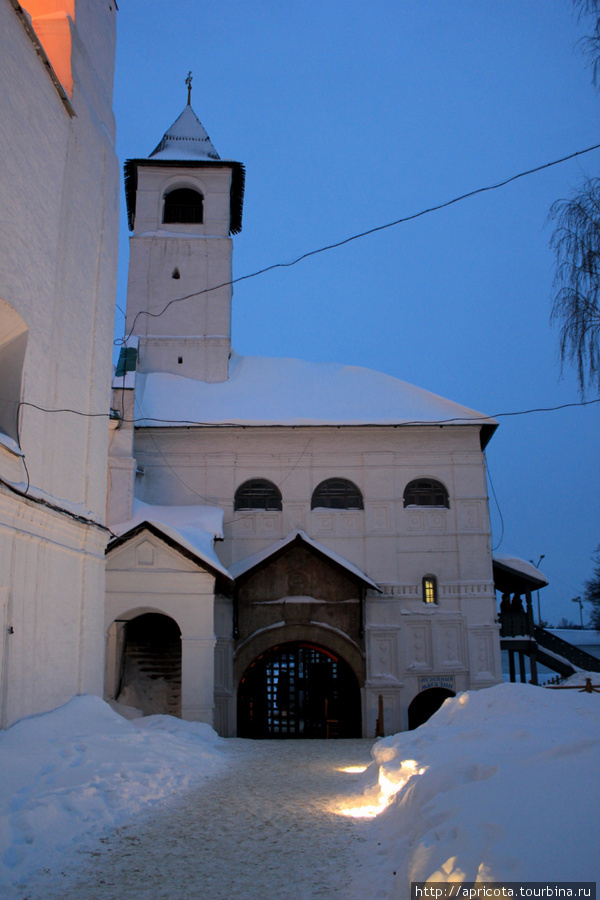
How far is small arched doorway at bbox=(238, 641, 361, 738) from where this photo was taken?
58.6 feet

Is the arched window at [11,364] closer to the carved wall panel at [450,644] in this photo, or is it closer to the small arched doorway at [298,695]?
the small arched doorway at [298,695]

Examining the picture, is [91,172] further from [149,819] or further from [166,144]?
[166,144]

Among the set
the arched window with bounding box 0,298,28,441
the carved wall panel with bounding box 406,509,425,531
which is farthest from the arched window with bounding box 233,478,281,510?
the arched window with bounding box 0,298,28,441

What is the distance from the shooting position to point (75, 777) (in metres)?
6.73

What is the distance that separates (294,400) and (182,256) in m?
6.74

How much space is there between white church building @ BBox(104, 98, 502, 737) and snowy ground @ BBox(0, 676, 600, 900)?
301 inches

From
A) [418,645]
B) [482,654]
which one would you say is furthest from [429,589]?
[482,654]

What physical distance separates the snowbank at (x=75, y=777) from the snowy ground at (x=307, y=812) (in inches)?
0.8

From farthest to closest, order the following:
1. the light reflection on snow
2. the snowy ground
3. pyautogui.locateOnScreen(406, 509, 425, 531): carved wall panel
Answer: pyautogui.locateOnScreen(406, 509, 425, 531): carved wall panel, the light reflection on snow, the snowy ground

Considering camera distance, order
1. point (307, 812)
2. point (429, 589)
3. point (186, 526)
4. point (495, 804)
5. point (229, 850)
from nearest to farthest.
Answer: point (495, 804) → point (229, 850) → point (307, 812) → point (186, 526) → point (429, 589)

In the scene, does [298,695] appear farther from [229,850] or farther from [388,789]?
[229,850]

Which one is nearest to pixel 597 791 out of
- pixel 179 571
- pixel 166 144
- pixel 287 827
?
pixel 287 827

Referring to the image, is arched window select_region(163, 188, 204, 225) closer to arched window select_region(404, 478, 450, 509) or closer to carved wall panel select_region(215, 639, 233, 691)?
arched window select_region(404, 478, 450, 509)

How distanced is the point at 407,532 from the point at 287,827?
13.3m
